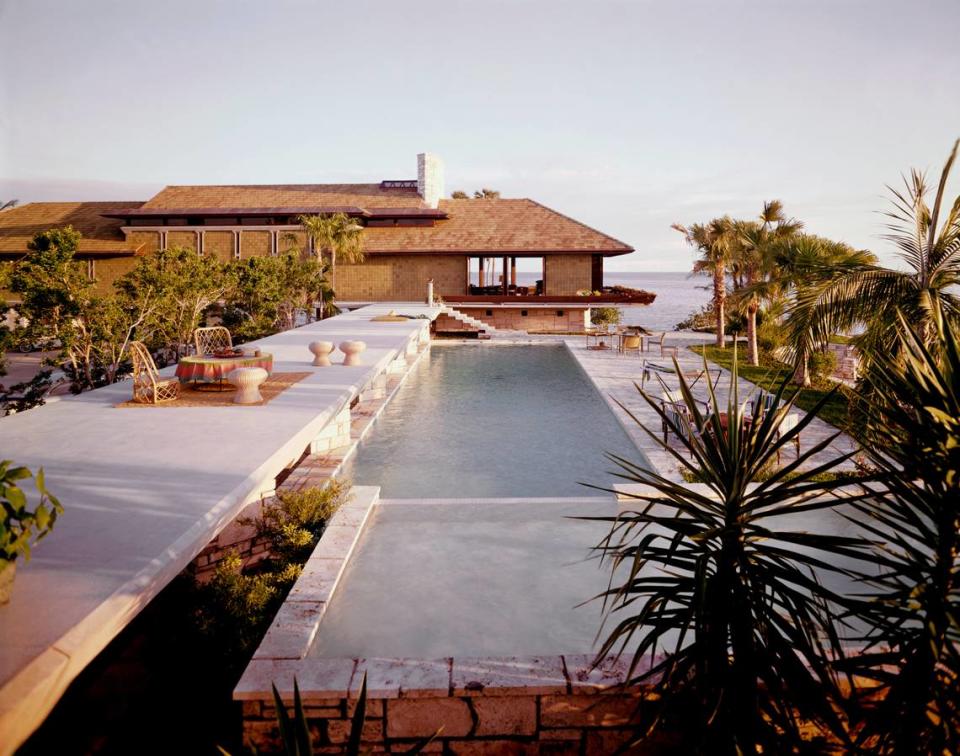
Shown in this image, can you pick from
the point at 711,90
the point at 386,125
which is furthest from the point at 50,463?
the point at 386,125

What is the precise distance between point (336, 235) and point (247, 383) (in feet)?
72.3

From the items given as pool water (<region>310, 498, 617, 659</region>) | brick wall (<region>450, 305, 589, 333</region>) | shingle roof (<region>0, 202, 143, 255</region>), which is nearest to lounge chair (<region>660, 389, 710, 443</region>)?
pool water (<region>310, 498, 617, 659</region>)

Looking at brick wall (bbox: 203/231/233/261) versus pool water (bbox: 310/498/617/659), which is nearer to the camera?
pool water (bbox: 310/498/617/659)

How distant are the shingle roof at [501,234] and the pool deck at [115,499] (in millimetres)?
21807

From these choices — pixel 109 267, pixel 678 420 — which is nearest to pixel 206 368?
pixel 678 420

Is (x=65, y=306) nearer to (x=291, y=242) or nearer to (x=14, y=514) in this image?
(x=14, y=514)

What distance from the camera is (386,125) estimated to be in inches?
1469

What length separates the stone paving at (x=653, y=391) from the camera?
10680mm

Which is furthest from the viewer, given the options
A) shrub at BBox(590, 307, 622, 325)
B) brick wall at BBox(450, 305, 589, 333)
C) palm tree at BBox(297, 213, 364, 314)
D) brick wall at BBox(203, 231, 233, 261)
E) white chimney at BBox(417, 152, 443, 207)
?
white chimney at BBox(417, 152, 443, 207)

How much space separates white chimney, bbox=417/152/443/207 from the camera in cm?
3547

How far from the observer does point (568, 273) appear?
33.9 metres

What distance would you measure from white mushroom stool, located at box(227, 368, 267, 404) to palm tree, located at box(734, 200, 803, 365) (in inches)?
526

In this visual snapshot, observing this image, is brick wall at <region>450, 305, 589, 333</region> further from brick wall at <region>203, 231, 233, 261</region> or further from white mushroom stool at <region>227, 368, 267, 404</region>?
white mushroom stool at <region>227, 368, 267, 404</region>

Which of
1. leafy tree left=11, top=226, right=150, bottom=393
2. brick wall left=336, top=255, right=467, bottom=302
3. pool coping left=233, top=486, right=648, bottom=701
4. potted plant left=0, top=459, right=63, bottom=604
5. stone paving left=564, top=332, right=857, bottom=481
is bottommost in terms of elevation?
pool coping left=233, top=486, right=648, bottom=701
